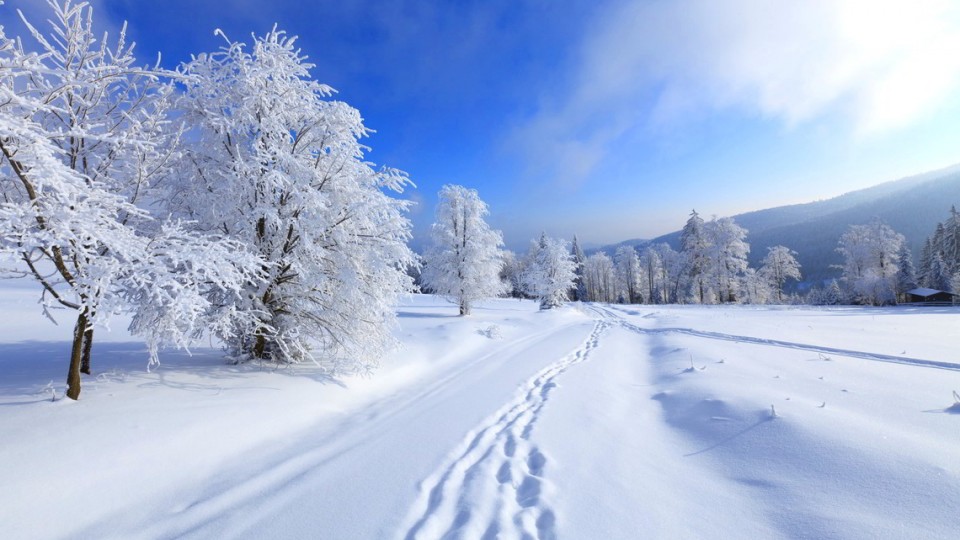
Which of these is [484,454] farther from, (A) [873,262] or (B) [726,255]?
(A) [873,262]

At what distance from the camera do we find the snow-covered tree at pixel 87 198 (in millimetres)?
3676

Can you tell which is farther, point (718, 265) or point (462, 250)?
point (718, 265)

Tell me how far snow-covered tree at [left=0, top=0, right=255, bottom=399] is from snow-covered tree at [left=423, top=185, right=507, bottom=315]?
20.4m

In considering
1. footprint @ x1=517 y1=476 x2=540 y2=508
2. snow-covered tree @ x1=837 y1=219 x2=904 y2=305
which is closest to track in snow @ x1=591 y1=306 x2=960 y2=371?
footprint @ x1=517 y1=476 x2=540 y2=508

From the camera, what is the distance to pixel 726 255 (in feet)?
129

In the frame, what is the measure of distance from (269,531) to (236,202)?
613 centimetres

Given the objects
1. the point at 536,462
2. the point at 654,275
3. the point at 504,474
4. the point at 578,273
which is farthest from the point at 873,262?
the point at 504,474

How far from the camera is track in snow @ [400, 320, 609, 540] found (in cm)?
306

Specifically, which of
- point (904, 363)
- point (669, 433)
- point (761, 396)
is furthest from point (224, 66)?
point (904, 363)

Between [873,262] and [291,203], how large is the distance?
54.9m

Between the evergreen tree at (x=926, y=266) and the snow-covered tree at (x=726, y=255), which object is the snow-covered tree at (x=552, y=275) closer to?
the snow-covered tree at (x=726, y=255)

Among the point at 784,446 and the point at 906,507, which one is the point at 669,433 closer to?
the point at 784,446

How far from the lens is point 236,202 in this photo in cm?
712

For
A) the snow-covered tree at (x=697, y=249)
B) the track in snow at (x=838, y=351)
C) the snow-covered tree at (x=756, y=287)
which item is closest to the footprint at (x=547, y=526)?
the track in snow at (x=838, y=351)
